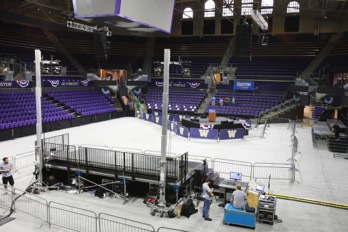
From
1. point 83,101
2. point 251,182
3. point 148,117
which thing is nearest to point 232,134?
point 251,182

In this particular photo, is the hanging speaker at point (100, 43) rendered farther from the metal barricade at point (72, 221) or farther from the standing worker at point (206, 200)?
the standing worker at point (206, 200)

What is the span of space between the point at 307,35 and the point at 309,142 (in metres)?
20.7

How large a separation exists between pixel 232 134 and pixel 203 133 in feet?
6.76

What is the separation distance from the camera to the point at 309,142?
2142cm

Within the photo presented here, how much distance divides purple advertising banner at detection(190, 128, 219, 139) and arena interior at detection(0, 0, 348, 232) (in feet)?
0.36

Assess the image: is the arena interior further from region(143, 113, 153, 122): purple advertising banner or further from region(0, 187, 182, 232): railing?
region(143, 113, 153, 122): purple advertising banner

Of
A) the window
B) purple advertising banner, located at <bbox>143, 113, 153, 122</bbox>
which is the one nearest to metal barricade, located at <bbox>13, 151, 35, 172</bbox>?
purple advertising banner, located at <bbox>143, 113, 153, 122</bbox>

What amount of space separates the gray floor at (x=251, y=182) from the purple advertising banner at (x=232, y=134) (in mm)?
564

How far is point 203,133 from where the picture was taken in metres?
21.5

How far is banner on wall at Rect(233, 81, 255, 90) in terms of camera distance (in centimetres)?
3390

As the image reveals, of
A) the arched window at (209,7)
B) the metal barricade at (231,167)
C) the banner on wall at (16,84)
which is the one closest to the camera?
the metal barricade at (231,167)

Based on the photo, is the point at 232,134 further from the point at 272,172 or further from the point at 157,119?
the point at 157,119

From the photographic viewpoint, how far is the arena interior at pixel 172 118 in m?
9.65

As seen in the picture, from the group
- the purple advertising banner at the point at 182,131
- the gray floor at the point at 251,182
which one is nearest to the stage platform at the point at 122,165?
the gray floor at the point at 251,182
